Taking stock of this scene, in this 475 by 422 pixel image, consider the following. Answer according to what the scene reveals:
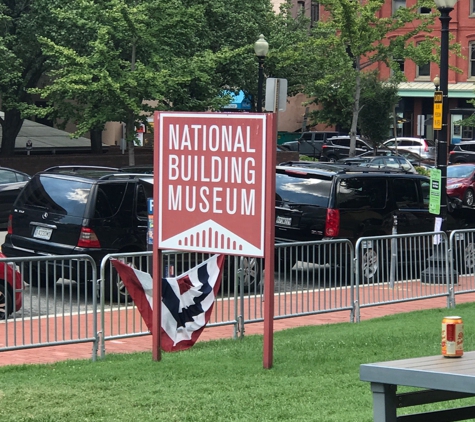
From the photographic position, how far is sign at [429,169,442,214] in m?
15.2

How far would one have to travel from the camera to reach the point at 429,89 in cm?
6300

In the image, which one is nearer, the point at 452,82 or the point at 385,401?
the point at 385,401

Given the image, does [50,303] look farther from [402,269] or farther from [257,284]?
[402,269]

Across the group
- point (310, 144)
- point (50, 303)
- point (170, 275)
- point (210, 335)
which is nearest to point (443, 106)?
point (210, 335)

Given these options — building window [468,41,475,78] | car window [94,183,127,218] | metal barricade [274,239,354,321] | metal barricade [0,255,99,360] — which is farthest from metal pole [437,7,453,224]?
building window [468,41,475,78]

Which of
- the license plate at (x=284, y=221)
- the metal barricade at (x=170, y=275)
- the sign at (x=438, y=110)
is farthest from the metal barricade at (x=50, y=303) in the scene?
the sign at (x=438, y=110)

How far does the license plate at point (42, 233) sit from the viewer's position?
13484 millimetres

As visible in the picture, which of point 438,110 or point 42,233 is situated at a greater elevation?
point 438,110

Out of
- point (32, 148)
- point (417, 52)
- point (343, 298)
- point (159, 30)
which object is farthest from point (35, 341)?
point (32, 148)

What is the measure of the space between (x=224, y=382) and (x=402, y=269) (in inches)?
225

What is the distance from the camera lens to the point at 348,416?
19.9ft

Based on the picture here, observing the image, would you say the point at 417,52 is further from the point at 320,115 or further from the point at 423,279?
the point at 423,279

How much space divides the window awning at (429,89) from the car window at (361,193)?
46.5 meters

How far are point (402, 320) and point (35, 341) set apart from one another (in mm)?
4444
